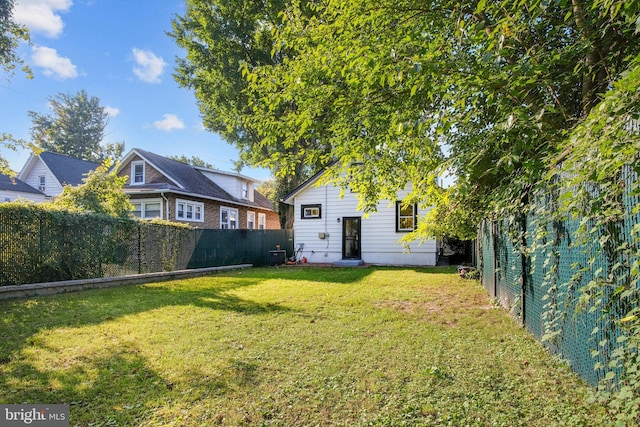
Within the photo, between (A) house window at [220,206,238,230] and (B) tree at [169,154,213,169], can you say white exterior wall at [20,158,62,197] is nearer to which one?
Answer: (A) house window at [220,206,238,230]

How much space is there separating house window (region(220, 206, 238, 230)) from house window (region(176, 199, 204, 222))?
6.04 ft

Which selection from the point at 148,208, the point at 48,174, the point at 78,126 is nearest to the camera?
the point at 148,208

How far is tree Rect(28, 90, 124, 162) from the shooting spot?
126ft

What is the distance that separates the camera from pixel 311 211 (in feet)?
50.9

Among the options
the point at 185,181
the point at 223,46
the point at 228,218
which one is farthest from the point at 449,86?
the point at 228,218

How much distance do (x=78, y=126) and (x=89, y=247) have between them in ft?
131

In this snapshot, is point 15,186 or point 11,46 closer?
point 11,46

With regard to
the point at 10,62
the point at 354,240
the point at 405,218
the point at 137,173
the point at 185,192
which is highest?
the point at 10,62

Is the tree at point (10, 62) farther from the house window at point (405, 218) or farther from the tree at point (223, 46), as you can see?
the house window at point (405, 218)

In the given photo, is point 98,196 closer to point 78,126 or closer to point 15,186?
point 15,186

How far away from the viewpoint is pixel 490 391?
9.14 ft

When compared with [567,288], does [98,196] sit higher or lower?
higher

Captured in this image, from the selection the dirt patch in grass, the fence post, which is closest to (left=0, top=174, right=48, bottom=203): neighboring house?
the dirt patch in grass

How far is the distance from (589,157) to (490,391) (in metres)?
1.99
